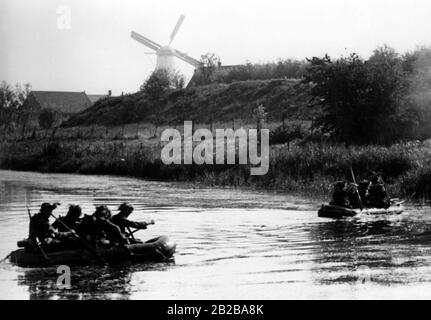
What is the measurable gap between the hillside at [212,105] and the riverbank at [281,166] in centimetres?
1614

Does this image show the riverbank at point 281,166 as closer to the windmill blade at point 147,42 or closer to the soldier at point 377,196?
the soldier at point 377,196

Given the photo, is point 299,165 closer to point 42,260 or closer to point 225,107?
point 42,260

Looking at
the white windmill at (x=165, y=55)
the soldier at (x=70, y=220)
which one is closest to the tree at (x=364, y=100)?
the soldier at (x=70, y=220)

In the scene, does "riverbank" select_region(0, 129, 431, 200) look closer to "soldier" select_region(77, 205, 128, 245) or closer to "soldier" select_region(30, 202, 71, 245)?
"soldier" select_region(77, 205, 128, 245)

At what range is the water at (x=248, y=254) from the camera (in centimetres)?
2075

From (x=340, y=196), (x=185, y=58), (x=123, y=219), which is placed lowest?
(x=123, y=219)

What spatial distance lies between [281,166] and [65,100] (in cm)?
8285

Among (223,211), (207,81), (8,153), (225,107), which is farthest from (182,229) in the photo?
(207,81)

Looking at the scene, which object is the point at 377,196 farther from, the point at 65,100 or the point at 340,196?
the point at 65,100

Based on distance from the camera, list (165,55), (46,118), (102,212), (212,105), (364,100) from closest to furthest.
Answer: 1. (102,212)
2. (364,100)
3. (212,105)
4. (46,118)
5. (165,55)

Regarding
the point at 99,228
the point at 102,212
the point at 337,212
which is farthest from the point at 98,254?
the point at 337,212

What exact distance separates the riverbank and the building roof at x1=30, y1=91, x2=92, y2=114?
55.8 meters

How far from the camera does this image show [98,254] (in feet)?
78.0
